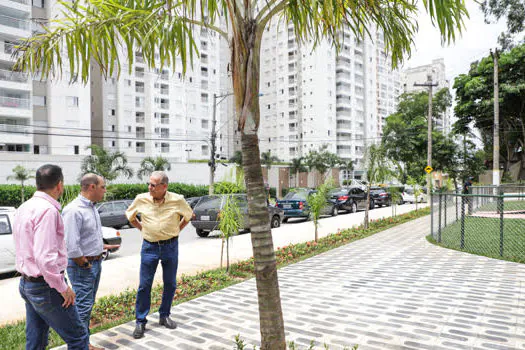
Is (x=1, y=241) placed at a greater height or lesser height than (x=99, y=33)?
lesser

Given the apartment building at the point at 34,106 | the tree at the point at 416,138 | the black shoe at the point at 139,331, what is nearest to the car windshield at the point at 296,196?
the black shoe at the point at 139,331

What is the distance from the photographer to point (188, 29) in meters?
3.68

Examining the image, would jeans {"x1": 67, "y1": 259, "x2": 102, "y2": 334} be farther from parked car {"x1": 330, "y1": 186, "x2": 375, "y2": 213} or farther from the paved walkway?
parked car {"x1": 330, "y1": 186, "x2": 375, "y2": 213}

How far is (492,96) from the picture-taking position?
34031mm

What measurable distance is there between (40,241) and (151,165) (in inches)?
1380

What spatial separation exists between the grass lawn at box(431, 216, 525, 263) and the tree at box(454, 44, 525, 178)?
78.6 ft

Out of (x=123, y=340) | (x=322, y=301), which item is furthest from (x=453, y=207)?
(x=123, y=340)

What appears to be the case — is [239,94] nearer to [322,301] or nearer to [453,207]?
[322,301]

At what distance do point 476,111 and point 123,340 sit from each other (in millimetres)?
37814

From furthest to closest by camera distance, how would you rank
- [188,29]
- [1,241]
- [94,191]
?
[1,241], [94,191], [188,29]

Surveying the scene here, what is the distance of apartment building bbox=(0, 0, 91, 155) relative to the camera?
123 ft

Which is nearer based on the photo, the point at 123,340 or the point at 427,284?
the point at 123,340

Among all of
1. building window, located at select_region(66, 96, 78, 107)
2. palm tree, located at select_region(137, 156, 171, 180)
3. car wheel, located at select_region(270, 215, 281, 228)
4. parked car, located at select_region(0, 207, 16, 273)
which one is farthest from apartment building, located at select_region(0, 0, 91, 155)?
parked car, located at select_region(0, 207, 16, 273)

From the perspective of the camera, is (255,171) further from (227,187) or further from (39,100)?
(39,100)
